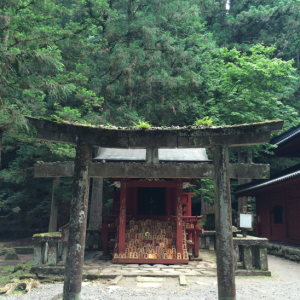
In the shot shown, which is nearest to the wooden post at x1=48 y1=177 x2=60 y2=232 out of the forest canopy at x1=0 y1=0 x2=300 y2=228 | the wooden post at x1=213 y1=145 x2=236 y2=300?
the forest canopy at x1=0 y1=0 x2=300 y2=228

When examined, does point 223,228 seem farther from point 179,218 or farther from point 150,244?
point 150,244

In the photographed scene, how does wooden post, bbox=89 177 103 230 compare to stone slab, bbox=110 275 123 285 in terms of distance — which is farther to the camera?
wooden post, bbox=89 177 103 230

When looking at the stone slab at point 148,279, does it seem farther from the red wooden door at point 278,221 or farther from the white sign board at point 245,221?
the red wooden door at point 278,221

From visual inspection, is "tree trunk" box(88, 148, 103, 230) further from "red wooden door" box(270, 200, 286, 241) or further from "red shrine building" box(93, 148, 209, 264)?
"red wooden door" box(270, 200, 286, 241)

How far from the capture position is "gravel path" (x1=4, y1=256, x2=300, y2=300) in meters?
6.52

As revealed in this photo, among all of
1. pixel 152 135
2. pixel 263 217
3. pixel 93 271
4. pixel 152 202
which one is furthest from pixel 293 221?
pixel 152 135

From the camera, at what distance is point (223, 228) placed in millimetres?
5535

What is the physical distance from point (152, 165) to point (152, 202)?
710 cm

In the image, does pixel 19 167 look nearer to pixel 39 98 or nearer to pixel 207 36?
pixel 39 98

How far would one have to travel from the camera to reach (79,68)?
15.8 m

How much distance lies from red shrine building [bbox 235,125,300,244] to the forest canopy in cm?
247

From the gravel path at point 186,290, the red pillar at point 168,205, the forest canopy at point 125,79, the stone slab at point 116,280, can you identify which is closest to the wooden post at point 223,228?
the gravel path at point 186,290

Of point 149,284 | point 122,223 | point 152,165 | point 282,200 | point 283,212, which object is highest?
point 152,165

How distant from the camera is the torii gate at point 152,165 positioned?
5.57m
